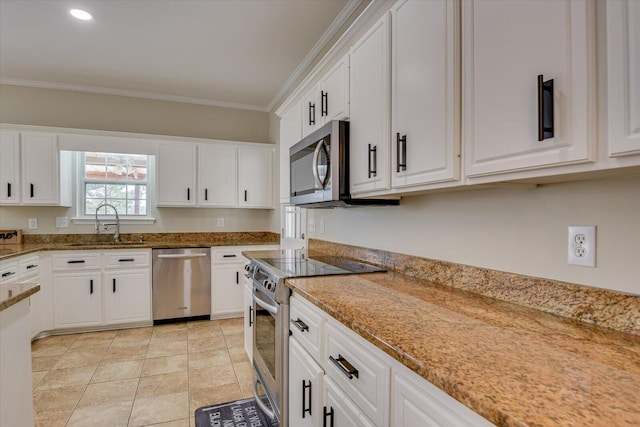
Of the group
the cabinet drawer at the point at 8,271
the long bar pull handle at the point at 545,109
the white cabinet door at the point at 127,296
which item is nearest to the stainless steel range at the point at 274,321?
the long bar pull handle at the point at 545,109

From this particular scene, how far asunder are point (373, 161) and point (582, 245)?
0.91m

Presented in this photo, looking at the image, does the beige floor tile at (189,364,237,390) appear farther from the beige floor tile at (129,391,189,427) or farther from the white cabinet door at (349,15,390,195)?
the white cabinet door at (349,15,390,195)

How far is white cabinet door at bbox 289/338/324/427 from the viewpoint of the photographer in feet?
4.44

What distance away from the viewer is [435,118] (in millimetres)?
1284

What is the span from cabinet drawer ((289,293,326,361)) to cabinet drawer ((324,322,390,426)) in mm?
75

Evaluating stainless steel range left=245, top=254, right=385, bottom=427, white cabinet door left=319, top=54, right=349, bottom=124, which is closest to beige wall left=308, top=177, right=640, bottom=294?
stainless steel range left=245, top=254, right=385, bottom=427

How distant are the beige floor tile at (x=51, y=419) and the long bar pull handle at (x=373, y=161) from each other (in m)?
2.26

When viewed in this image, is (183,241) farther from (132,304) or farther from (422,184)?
(422,184)

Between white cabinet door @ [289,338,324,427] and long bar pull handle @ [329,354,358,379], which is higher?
long bar pull handle @ [329,354,358,379]

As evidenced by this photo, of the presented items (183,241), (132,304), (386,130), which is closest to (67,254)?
(132,304)

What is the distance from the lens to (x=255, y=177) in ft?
14.5

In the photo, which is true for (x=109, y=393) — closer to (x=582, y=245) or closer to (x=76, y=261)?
(x=76, y=261)

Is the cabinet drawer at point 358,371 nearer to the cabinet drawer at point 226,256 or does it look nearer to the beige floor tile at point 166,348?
the beige floor tile at point 166,348

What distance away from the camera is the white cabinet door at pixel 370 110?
1.60 metres
